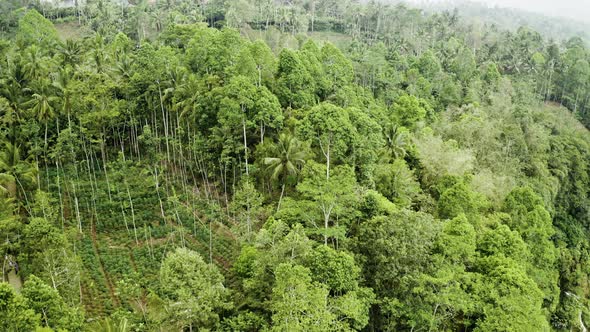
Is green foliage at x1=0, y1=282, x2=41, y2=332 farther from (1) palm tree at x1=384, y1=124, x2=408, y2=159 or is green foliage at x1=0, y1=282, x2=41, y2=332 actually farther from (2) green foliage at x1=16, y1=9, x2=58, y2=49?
(2) green foliage at x1=16, y1=9, x2=58, y2=49

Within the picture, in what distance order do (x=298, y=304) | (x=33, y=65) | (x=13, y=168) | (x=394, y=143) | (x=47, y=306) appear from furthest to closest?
(x=33, y=65)
(x=394, y=143)
(x=13, y=168)
(x=47, y=306)
(x=298, y=304)

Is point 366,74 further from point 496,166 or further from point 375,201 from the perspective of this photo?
point 375,201

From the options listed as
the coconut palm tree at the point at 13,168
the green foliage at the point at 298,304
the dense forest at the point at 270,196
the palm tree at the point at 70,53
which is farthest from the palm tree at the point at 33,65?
the green foliage at the point at 298,304

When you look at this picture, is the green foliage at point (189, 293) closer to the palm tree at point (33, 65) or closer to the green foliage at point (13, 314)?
the green foliage at point (13, 314)

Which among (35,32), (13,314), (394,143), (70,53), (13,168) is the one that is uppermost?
(35,32)

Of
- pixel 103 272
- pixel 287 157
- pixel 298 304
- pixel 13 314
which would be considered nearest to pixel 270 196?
pixel 287 157

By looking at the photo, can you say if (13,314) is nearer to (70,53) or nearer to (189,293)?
(189,293)
